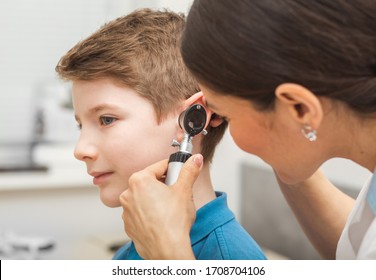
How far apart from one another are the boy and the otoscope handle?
93 mm

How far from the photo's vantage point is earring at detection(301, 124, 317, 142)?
34.6 inches

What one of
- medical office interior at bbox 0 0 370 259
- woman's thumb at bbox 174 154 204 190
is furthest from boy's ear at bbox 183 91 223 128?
medical office interior at bbox 0 0 370 259

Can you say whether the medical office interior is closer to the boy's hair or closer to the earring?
the boy's hair

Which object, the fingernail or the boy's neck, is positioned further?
the boy's neck

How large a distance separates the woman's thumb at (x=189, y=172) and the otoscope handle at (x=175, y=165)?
1 centimetres

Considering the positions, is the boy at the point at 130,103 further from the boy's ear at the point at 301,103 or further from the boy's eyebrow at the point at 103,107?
the boy's ear at the point at 301,103

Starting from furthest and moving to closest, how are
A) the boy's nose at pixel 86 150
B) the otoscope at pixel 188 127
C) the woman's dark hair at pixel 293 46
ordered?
the boy's nose at pixel 86 150
the otoscope at pixel 188 127
the woman's dark hair at pixel 293 46

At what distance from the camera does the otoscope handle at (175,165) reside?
40.9 inches

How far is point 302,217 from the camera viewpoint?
130 centimetres

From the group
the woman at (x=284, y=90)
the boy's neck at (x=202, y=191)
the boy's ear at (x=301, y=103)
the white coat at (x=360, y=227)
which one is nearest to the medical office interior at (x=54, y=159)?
the boy's neck at (x=202, y=191)

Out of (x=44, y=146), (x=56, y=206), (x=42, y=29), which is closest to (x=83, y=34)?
(x=42, y=29)

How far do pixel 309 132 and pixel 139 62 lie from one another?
0.40m

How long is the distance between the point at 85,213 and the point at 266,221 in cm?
82

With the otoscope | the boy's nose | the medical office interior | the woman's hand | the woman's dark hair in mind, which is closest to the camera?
the woman's dark hair
